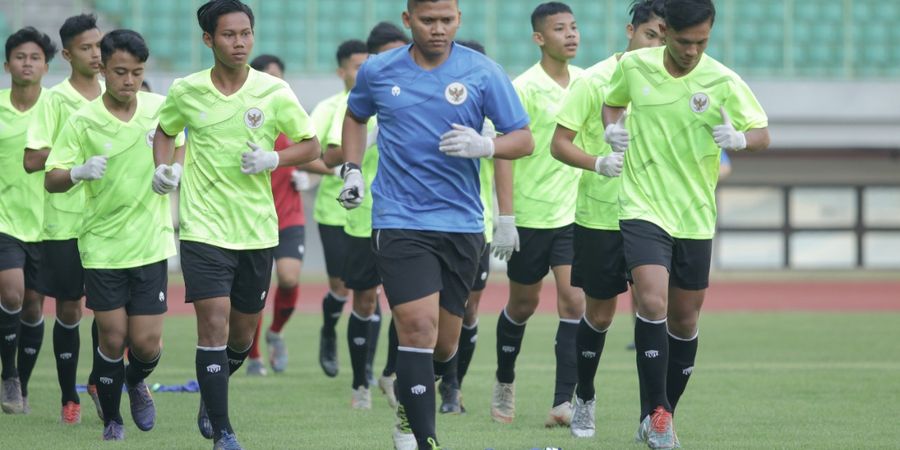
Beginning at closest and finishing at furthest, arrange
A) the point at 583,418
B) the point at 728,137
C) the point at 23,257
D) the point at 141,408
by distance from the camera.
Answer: the point at 728,137, the point at 583,418, the point at 141,408, the point at 23,257

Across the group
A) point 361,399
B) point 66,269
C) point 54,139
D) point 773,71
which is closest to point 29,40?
point 54,139

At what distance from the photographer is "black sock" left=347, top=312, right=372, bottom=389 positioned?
9852 mm

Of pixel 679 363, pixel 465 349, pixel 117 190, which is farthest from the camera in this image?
pixel 465 349

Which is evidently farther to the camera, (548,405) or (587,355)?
(548,405)

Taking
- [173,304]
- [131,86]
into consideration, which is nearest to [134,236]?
[131,86]

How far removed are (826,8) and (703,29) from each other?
25.3 m

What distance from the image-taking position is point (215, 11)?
7359 mm

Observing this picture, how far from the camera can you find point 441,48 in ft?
21.3

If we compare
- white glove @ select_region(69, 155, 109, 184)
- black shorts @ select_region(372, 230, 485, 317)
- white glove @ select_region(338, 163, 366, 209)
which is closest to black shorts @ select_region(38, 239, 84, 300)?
white glove @ select_region(69, 155, 109, 184)

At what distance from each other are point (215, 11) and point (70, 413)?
290cm

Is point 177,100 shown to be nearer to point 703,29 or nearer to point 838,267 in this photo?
point 703,29

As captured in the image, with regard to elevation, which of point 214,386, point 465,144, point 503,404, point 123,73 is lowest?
point 503,404

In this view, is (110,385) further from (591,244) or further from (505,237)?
(591,244)

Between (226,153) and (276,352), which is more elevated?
(226,153)
